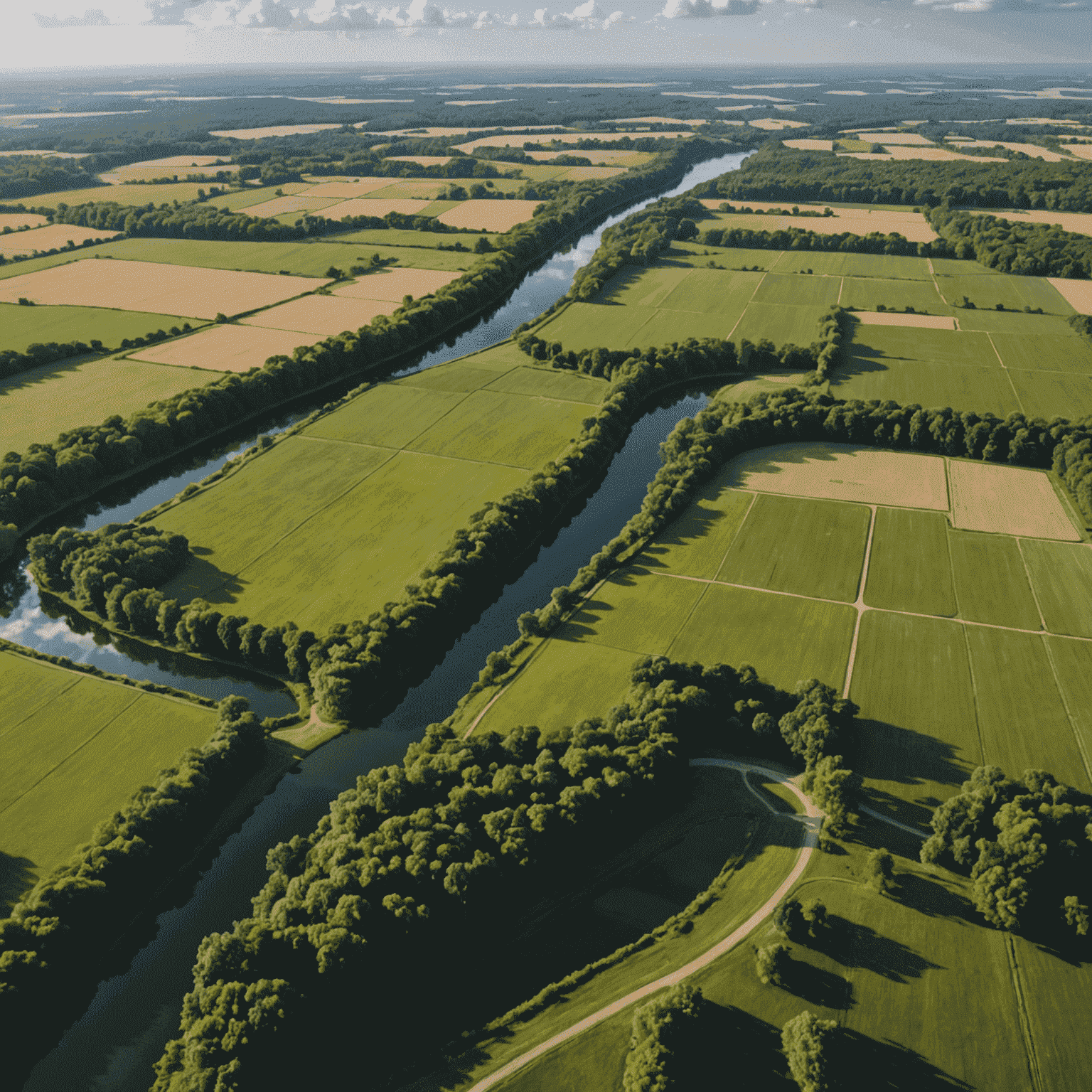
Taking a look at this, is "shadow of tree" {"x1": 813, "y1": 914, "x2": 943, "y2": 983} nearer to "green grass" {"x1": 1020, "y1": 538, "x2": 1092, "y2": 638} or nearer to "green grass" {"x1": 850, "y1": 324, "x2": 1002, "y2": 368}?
"green grass" {"x1": 1020, "y1": 538, "x2": 1092, "y2": 638}

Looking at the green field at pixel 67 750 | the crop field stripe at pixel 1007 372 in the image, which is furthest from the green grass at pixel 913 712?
the crop field stripe at pixel 1007 372

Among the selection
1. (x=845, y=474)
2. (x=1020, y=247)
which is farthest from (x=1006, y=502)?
(x=1020, y=247)

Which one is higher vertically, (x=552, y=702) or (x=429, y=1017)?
(x=552, y=702)

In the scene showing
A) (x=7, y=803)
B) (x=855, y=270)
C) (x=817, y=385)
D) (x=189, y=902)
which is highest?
(x=855, y=270)

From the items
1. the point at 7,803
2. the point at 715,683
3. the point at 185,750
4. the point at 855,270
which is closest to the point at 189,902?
the point at 185,750

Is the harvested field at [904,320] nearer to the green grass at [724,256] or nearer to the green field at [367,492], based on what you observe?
the green grass at [724,256]

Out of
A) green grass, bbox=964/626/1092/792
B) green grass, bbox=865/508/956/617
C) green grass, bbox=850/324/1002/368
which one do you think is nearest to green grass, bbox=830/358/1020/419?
green grass, bbox=850/324/1002/368

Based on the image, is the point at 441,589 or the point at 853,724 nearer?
the point at 853,724

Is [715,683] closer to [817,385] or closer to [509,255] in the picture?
[817,385]
